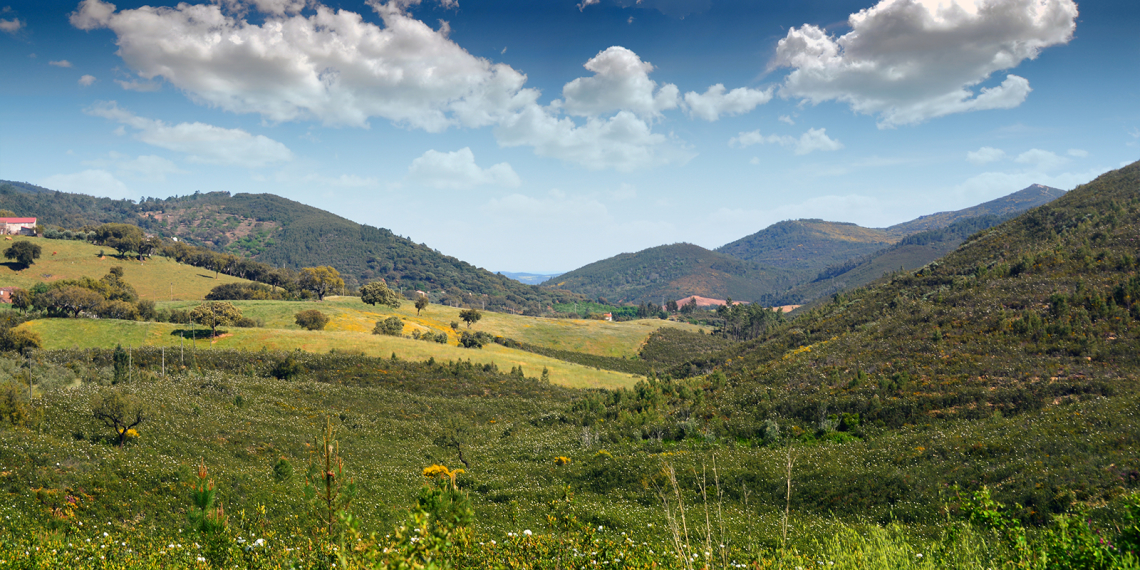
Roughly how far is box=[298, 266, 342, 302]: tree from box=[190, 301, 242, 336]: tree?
136ft

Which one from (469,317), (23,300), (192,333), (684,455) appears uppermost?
(23,300)

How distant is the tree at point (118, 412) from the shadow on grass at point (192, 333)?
4307cm

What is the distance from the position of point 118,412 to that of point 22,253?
4408 inches

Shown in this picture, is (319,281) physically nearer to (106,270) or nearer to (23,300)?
(106,270)

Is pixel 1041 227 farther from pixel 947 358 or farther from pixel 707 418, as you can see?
pixel 707 418

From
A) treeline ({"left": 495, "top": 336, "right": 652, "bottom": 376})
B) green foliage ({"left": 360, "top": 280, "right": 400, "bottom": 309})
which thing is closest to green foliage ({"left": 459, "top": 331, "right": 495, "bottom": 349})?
treeline ({"left": 495, "top": 336, "right": 652, "bottom": 376})

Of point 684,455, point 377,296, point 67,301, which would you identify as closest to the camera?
point 684,455

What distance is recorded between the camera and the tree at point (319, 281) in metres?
111

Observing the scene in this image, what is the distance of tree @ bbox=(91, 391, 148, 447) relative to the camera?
18.1m

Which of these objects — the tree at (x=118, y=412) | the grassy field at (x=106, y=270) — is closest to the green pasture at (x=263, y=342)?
the tree at (x=118, y=412)

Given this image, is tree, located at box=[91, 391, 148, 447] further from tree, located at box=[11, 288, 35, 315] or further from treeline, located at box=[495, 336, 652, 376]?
tree, located at box=[11, 288, 35, 315]

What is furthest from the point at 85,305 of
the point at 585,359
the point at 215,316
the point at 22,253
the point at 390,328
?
the point at 585,359

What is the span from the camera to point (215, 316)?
6072 cm

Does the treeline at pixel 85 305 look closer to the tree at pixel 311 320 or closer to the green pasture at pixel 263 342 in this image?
the tree at pixel 311 320
